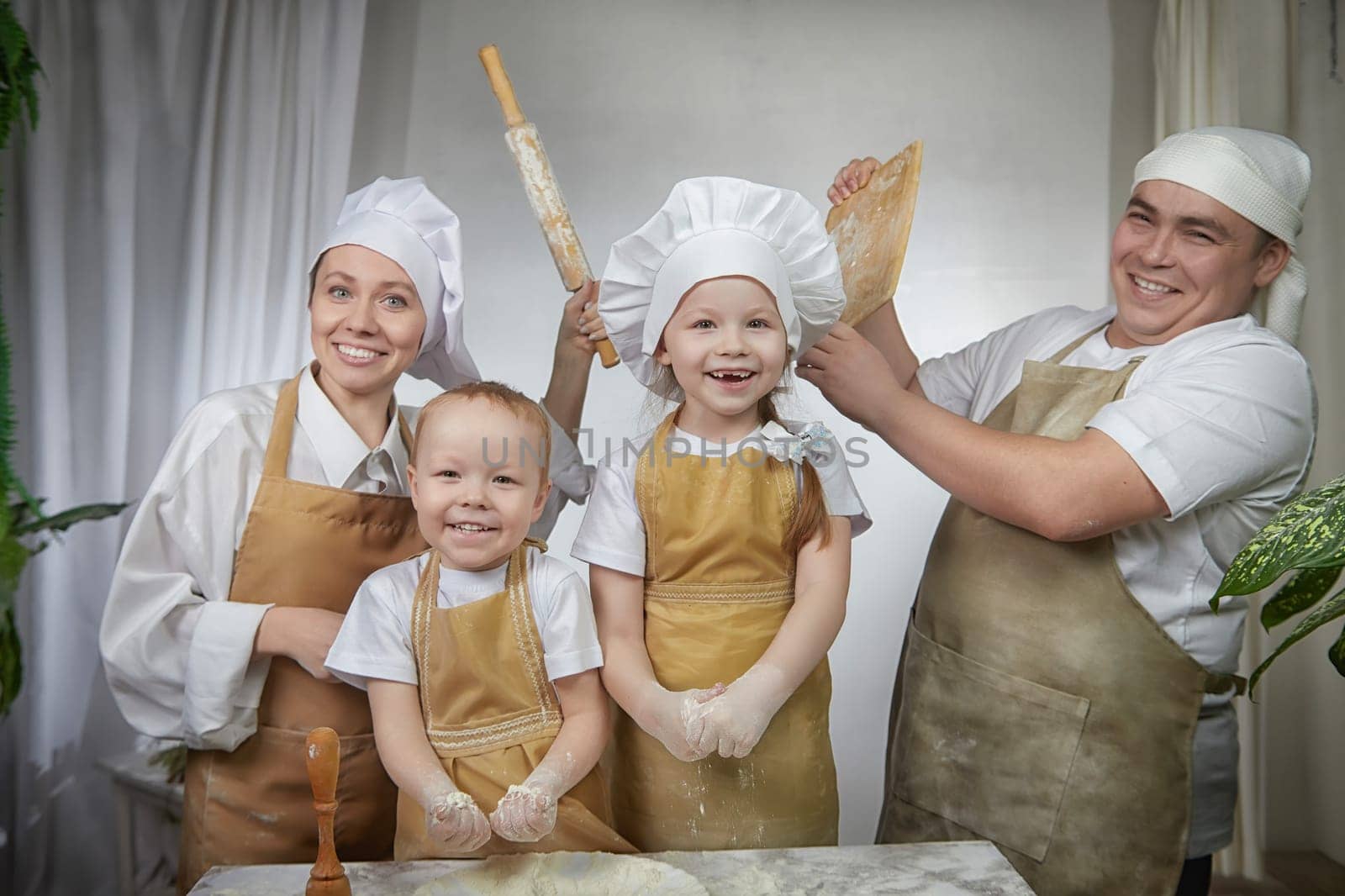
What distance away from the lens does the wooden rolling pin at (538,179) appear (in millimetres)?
1936

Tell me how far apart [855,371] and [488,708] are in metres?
0.84

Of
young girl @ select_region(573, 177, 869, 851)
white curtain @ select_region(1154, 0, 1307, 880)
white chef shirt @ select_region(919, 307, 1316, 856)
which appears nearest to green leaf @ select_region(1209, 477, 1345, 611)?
white chef shirt @ select_region(919, 307, 1316, 856)

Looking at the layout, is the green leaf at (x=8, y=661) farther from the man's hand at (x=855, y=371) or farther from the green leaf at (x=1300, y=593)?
the green leaf at (x=1300, y=593)

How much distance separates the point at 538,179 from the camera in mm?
1935

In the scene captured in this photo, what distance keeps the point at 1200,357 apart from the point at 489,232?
193 cm

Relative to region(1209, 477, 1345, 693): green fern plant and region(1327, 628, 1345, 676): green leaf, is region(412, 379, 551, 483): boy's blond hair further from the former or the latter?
region(1327, 628, 1345, 676): green leaf

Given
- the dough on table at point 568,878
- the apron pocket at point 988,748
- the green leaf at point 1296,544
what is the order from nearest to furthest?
the green leaf at point 1296,544
the dough on table at point 568,878
the apron pocket at point 988,748

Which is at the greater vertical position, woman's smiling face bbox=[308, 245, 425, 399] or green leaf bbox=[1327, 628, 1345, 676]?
woman's smiling face bbox=[308, 245, 425, 399]

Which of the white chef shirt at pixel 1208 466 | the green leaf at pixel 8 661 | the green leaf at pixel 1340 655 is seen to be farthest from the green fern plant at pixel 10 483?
the green leaf at pixel 1340 655

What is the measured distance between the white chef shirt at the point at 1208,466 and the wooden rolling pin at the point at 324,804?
1.28m

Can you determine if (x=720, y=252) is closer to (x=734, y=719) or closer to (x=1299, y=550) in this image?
(x=734, y=719)

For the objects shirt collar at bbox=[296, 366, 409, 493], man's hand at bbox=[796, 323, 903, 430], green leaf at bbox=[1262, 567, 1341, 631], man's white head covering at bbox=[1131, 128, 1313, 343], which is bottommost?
green leaf at bbox=[1262, 567, 1341, 631]

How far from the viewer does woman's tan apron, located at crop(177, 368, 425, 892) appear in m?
1.87

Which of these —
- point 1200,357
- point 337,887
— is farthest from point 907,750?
point 337,887
